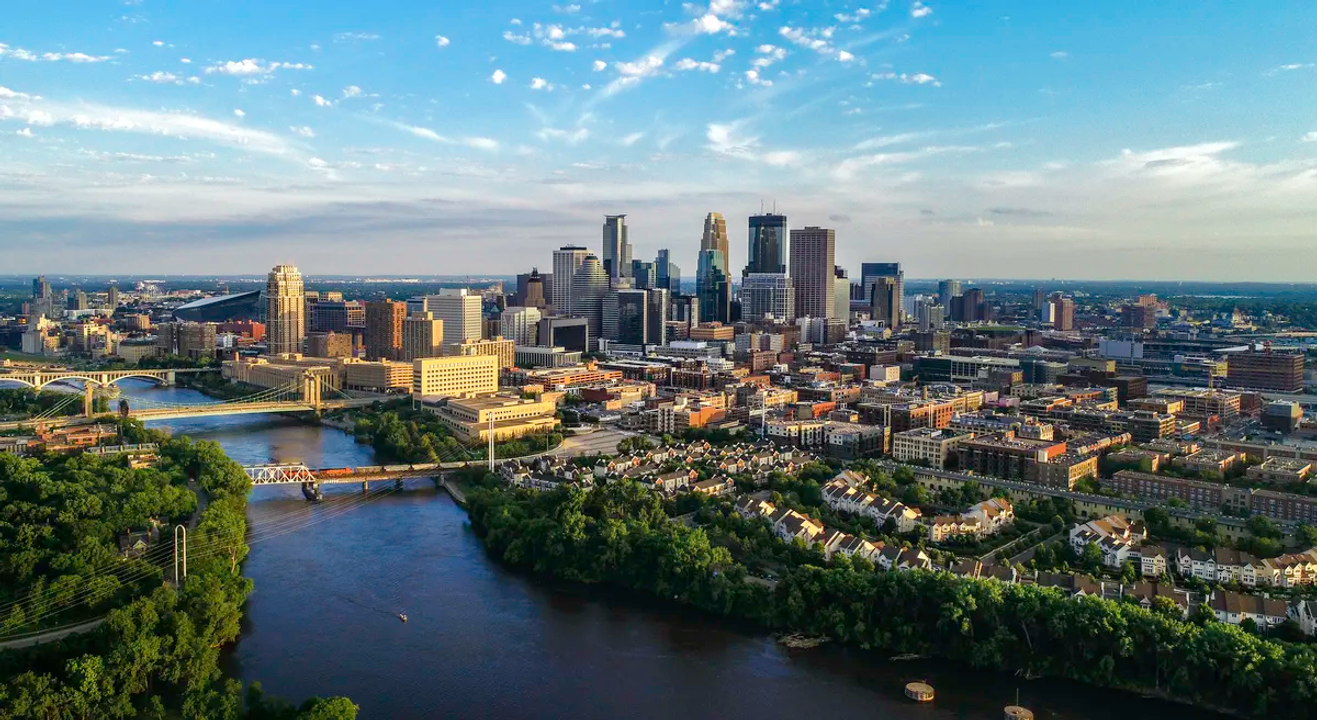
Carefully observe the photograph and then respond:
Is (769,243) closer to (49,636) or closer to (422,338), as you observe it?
(422,338)

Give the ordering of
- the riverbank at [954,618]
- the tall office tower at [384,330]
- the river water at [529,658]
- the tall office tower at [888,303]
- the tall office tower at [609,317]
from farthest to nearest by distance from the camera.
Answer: the tall office tower at [888,303]
the tall office tower at [609,317]
the tall office tower at [384,330]
the river water at [529,658]
the riverbank at [954,618]

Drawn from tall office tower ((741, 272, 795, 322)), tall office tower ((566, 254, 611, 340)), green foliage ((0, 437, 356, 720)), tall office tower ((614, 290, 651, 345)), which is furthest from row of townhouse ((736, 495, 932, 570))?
tall office tower ((741, 272, 795, 322))

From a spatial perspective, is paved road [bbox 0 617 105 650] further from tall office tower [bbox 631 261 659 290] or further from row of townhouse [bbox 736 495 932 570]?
tall office tower [bbox 631 261 659 290]

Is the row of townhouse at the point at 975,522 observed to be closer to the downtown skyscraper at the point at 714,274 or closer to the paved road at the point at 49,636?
the paved road at the point at 49,636

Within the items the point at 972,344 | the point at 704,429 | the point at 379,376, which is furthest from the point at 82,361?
the point at 972,344


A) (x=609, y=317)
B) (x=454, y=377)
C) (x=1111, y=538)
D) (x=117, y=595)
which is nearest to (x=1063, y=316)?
(x=609, y=317)

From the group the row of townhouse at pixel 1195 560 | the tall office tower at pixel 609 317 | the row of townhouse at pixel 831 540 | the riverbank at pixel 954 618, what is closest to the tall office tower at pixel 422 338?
the tall office tower at pixel 609 317

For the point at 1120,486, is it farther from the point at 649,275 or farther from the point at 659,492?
the point at 649,275
